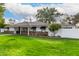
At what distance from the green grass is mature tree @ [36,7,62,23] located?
25 centimetres

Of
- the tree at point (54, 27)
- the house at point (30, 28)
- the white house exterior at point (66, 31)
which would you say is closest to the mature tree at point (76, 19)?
the white house exterior at point (66, 31)

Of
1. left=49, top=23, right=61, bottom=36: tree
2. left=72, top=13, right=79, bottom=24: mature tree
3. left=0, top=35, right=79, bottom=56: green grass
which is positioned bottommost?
left=0, top=35, right=79, bottom=56: green grass

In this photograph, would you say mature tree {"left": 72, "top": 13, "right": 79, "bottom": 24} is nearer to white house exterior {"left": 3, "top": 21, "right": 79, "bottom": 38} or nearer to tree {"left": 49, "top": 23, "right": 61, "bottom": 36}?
white house exterior {"left": 3, "top": 21, "right": 79, "bottom": 38}

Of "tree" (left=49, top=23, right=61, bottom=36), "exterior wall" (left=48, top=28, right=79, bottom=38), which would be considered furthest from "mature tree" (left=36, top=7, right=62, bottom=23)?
"exterior wall" (left=48, top=28, right=79, bottom=38)

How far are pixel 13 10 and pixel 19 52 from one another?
55cm

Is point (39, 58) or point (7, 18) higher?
point (7, 18)

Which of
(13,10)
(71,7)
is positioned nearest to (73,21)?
(71,7)

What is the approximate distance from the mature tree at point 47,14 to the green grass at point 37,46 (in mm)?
248

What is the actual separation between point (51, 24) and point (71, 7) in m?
0.34

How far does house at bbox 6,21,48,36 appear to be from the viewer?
7891 mm

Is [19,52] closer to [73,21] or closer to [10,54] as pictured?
[10,54]

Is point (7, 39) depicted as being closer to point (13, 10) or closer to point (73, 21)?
point (13, 10)

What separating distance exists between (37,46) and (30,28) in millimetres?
261

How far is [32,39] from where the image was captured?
312 inches
